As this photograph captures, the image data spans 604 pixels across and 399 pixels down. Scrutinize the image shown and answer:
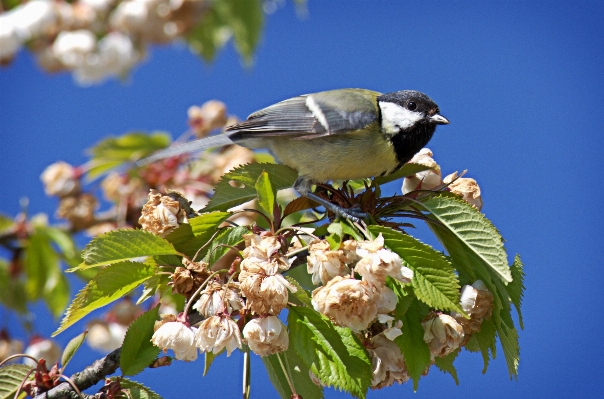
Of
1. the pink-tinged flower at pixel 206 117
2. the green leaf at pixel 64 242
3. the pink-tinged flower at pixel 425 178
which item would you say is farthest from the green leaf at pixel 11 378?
the pink-tinged flower at pixel 206 117

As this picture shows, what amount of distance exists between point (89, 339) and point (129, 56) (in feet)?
4.88

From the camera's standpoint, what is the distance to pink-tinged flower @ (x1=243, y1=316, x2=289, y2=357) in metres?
1.71

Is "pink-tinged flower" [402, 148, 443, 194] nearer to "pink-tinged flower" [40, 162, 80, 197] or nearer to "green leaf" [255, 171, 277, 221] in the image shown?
"green leaf" [255, 171, 277, 221]

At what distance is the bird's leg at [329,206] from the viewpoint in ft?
6.35

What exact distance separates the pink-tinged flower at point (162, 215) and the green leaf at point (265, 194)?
298mm

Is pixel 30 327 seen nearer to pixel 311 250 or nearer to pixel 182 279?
pixel 182 279

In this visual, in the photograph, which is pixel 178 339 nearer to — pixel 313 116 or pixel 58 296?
pixel 313 116

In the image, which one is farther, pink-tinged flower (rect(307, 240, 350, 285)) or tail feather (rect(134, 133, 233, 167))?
tail feather (rect(134, 133, 233, 167))

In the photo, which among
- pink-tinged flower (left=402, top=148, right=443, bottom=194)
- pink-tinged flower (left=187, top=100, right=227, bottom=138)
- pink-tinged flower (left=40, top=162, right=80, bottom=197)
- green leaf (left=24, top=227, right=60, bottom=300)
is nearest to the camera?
pink-tinged flower (left=402, top=148, right=443, bottom=194)

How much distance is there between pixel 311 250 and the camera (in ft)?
5.74

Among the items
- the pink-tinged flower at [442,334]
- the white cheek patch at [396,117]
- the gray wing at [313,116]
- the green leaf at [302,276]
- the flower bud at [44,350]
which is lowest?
the pink-tinged flower at [442,334]

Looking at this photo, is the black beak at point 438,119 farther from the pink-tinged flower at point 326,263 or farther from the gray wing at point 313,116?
the pink-tinged flower at point 326,263

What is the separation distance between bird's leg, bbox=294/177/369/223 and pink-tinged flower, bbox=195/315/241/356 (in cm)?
45

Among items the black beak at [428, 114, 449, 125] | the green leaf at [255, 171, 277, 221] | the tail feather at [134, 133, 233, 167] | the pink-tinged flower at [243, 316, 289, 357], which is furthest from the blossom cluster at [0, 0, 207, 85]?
the pink-tinged flower at [243, 316, 289, 357]
